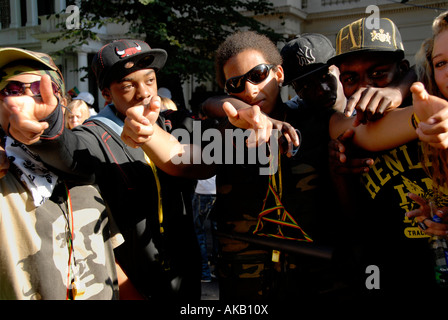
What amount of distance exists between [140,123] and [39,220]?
0.60m

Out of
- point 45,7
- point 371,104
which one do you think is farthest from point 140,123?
point 45,7

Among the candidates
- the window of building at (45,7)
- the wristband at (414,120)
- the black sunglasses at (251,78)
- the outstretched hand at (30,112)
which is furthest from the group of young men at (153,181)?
the window of building at (45,7)

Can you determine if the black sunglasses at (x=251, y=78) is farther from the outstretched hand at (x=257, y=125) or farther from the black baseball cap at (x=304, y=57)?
the outstretched hand at (x=257, y=125)

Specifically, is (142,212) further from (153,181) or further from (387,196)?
(387,196)

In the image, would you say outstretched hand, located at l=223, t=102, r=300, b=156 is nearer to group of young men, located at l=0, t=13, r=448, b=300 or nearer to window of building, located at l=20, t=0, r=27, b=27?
group of young men, located at l=0, t=13, r=448, b=300

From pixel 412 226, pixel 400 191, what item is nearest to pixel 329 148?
pixel 400 191

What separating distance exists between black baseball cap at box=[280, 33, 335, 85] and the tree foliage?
7.60 meters

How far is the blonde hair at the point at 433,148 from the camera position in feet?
5.01

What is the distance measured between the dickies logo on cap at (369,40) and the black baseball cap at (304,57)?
0.83 feet

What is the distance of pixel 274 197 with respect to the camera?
1.90 metres

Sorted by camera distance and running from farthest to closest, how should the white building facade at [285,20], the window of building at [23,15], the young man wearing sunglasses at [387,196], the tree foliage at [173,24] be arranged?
the window of building at [23,15] → the white building facade at [285,20] → the tree foliage at [173,24] → the young man wearing sunglasses at [387,196]

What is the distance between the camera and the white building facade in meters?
12.6

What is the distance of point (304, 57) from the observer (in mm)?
2230
